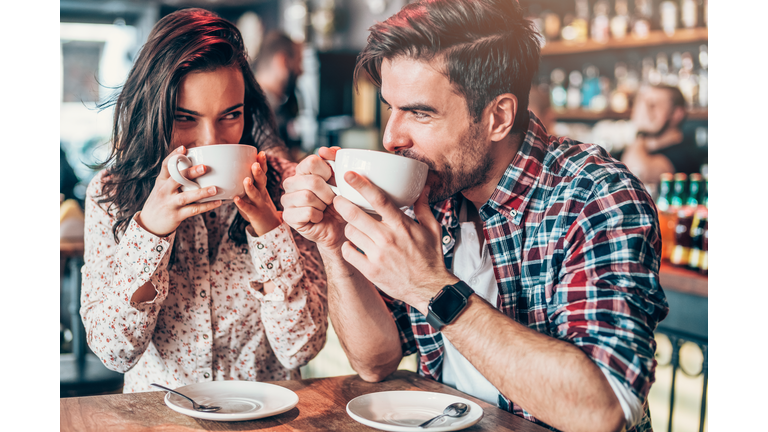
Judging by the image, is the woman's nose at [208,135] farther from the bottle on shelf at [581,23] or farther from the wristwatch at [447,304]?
the bottle on shelf at [581,23]

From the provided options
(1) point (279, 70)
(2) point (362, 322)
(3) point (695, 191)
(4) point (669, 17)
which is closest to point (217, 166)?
(2) point (362, 322)

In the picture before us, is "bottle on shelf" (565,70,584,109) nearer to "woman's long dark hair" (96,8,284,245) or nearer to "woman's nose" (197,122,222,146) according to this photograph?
"woman's long dark hair" (96,8,284,245)

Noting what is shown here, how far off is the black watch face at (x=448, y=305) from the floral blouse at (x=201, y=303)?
0.37 metres

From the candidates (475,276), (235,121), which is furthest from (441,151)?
(235,121)

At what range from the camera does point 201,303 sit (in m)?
1.33

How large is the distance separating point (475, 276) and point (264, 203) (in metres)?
0.47

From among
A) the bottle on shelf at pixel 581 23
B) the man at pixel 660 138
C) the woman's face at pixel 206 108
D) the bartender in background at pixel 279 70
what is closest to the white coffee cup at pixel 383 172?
the woman's face at pixel 206 108

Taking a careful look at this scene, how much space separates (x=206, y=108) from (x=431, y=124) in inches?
17.7

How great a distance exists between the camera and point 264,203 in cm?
120

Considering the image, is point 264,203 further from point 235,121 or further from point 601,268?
point 601,268

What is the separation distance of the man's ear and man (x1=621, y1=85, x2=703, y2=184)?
2703mm

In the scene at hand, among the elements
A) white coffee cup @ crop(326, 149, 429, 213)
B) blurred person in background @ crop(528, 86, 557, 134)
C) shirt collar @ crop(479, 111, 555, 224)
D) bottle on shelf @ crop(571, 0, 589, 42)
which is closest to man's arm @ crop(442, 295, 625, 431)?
white coffee cup @ crop(326, 149, 429, 213)

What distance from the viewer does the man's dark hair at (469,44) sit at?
120 cm

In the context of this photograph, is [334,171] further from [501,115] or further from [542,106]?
[542,106]
